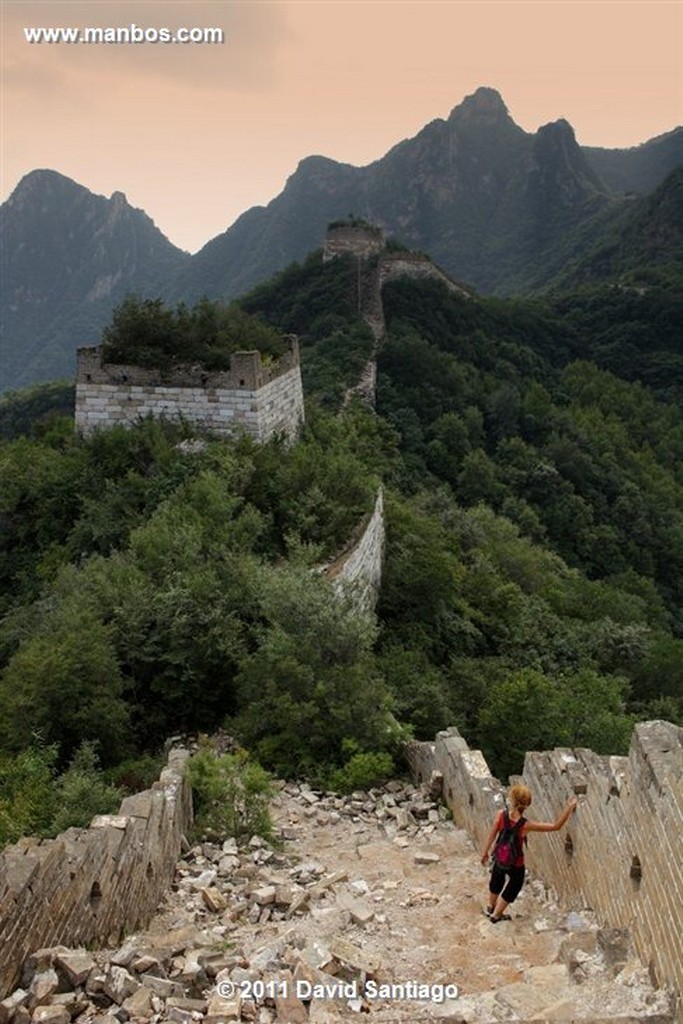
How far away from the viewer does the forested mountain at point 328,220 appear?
468 feet

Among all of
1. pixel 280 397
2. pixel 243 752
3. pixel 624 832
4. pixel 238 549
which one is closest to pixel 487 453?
pixel 280 397

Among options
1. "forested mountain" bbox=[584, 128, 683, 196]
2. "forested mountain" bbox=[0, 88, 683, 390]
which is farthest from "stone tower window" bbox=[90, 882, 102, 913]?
"forested mountain" bbox=[584, 128, 683, 196]

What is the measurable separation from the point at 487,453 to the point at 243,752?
3283 centimetres

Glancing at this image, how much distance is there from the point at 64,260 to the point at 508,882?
176220 millimetres

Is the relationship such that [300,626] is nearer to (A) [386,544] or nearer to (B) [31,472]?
(A) [386,544]

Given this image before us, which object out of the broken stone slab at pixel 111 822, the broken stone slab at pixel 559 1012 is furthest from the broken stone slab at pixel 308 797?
the broken stone slab at pixel 559 1012

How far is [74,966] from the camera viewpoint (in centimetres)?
438

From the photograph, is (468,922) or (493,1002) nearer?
(493,1002)

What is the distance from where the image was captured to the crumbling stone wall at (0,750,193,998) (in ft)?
14.7

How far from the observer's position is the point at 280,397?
1728 centimetres

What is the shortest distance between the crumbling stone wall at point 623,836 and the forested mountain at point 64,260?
15484cm

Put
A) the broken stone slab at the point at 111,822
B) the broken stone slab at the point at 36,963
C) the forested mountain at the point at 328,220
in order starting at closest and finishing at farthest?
the broken stone slab at the point at 36,963 < the broken stone slab at the point at 111,822 < the forested mountain at the point at 328,220

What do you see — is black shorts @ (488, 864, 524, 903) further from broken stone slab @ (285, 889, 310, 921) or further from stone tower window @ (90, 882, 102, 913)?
stone tower window @ (90, 882, 102, 913)

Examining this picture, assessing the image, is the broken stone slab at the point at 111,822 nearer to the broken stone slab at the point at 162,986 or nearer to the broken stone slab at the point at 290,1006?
the broken stone slab at the point at 162,986
